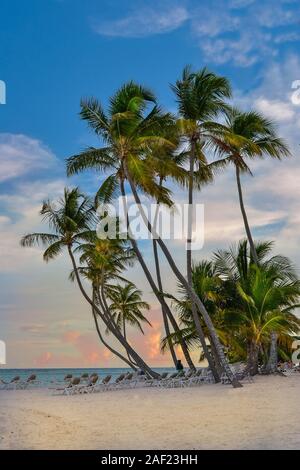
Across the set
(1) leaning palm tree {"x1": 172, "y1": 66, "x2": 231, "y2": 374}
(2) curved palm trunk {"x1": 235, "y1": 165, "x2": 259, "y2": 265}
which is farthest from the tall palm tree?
(2) curved palm trunk {"x1": 235, "y1": 165, "x2": 259, "y2": 265}

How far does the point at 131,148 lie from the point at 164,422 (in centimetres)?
1325

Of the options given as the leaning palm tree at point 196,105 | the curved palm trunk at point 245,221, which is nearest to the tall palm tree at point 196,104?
the leaning palm tree at point 196,105

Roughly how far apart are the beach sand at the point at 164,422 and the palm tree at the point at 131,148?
196 inches

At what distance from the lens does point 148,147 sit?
76.6 ft

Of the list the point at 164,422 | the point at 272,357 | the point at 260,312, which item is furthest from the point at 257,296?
the point at 164,422

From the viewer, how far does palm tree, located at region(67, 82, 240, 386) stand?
22780 millimetres

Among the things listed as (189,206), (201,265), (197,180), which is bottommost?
(201,265)

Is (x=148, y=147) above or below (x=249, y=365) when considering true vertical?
above

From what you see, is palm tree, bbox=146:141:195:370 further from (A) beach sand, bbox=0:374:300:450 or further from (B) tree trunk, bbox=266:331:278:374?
(A) beach sand, bbox=0:374:300:450
